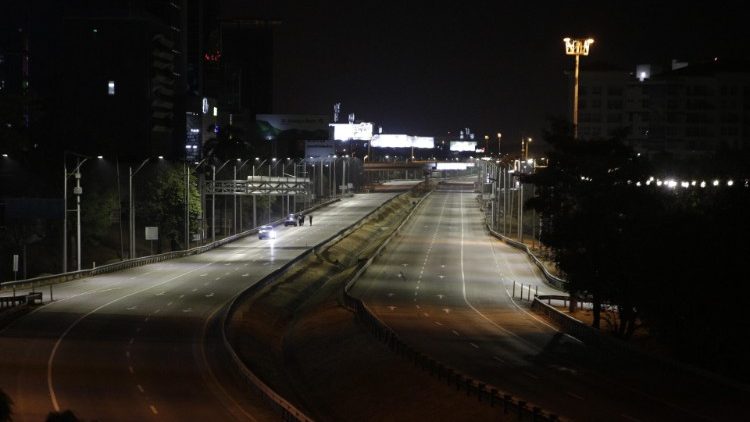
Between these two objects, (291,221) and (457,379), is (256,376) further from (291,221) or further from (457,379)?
(291,221)

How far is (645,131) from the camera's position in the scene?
529 ft

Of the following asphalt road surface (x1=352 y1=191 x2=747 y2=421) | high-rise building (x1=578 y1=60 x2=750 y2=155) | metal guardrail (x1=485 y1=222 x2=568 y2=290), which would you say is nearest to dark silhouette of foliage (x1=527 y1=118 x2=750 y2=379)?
asphalt road surface (x1=352 y1=191 x2=747 y2=421)

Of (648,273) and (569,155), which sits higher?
(569,155)

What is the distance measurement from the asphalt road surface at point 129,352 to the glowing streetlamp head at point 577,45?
24.5 metres

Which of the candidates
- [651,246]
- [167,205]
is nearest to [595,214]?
[651,246]

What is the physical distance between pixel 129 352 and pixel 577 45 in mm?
36888

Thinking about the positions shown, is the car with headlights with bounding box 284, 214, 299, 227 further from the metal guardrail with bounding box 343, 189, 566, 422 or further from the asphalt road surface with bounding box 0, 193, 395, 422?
the metal guardrail with bounding box 343, 189, 566, 422

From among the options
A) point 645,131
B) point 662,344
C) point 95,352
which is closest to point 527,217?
point 645,131

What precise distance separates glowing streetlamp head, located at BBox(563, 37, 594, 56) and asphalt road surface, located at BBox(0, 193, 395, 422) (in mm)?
24508

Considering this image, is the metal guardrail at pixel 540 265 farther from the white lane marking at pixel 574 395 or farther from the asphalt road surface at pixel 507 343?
the white lane marking at pixel 574 395

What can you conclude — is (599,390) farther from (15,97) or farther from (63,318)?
(15,97)

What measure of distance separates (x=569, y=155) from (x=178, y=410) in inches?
1269

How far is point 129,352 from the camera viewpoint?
132 ft

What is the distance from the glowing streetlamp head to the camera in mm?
66000
